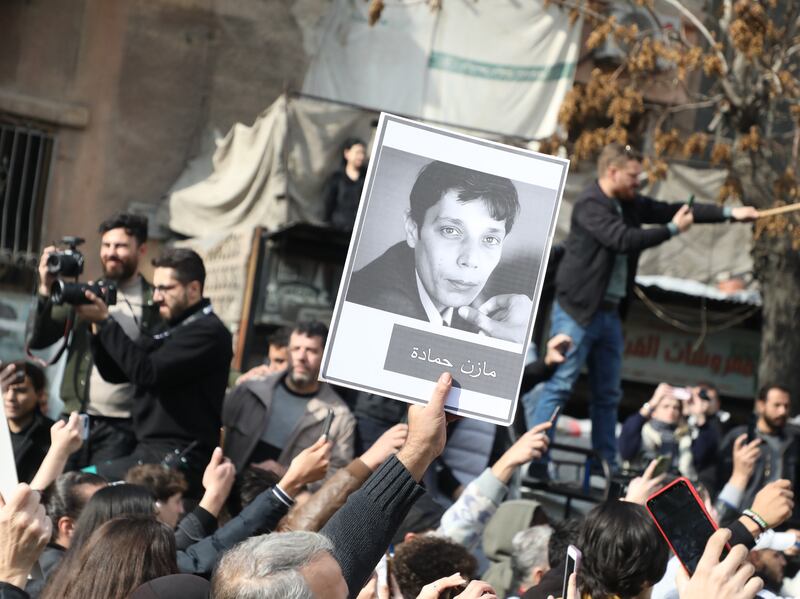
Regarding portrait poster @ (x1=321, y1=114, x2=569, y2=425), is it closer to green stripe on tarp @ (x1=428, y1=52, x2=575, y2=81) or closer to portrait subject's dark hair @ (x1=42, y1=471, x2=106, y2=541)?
portrait subject's dark hair @ (x1=42, y1=471, x2=106, y2=541)

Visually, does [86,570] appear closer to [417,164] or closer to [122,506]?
[122,506]

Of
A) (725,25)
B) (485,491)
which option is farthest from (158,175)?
(485,491)

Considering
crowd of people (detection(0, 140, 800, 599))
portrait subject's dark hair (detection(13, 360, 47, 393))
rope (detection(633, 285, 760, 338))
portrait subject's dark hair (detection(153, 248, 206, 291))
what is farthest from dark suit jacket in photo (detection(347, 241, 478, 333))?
rope (detection(633, 285, 760, 338))

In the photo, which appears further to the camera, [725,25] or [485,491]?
[725,25]

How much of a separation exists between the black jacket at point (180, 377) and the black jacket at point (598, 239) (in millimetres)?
2579

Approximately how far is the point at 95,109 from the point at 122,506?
13.0 meters

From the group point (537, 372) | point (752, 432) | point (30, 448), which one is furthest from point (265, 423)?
point (752, 432)

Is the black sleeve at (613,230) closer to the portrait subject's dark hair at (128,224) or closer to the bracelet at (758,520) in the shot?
the portrait subject's dark hair at (128,224)

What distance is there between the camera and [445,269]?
13.5ft

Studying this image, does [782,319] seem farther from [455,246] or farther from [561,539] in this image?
[455,246]

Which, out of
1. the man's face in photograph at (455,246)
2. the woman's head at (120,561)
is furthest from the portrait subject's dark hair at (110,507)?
the man's face in photograph at (455,246)

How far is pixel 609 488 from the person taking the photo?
782 cm

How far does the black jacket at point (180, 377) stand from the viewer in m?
6.37

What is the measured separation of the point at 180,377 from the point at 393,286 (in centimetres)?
261
